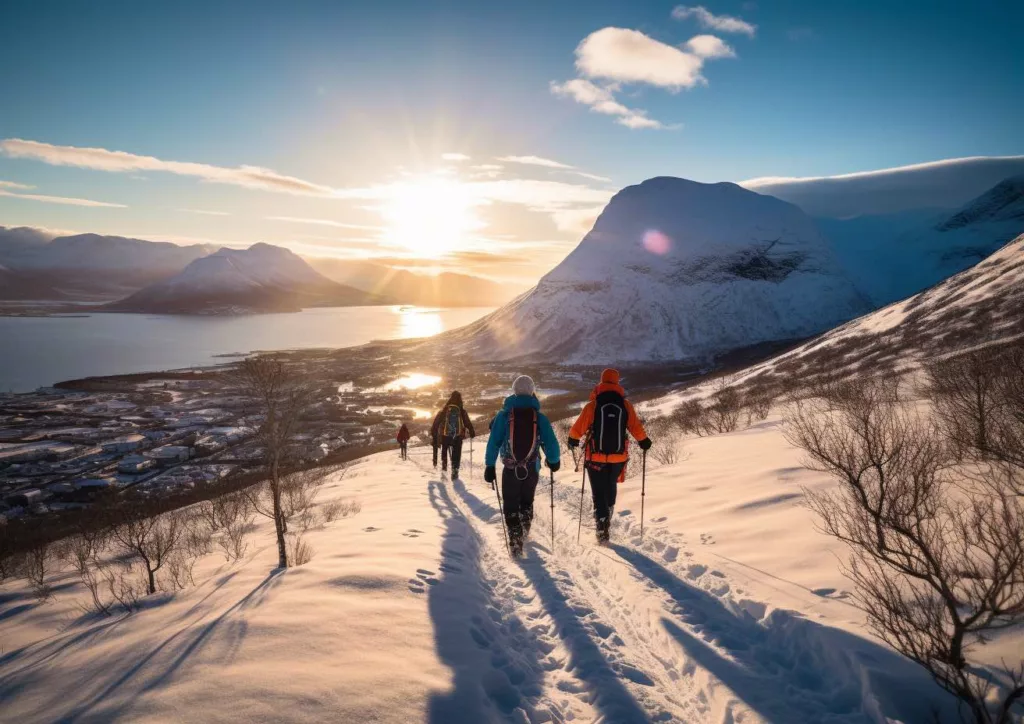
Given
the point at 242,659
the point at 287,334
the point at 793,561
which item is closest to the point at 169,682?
the point at 242,659

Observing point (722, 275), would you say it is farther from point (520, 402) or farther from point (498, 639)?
point (498, 639)

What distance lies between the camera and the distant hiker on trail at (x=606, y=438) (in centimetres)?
741

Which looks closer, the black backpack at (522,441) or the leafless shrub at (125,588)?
the leafless shrub at (125,588)

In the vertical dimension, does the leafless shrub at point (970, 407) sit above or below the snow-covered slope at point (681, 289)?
below

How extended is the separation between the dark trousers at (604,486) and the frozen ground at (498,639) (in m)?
0.53

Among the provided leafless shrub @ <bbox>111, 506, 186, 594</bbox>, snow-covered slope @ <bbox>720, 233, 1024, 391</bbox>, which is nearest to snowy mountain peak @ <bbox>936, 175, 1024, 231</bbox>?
snow-covered slope @ <bbox>720, 233, 1024, 391</bbox>

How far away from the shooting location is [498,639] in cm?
480

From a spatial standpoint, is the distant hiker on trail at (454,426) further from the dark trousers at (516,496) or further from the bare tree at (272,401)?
the dark trousers at (516,496)

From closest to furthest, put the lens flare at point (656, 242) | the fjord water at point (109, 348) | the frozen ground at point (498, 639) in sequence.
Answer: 1. the frozen ground at point (498, 639)
2. the fjord water at point (109, 348)
3. the lens flare at point (656, 242)

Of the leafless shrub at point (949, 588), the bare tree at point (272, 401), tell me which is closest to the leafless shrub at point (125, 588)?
the bare tree at point (272, 401)

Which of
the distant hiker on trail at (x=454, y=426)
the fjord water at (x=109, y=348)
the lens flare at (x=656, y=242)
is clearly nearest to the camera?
the distant hiker on trail at (x=454, y=426)

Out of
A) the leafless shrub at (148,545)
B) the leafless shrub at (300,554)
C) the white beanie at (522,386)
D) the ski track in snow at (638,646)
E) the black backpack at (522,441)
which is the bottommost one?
the leafless shrub at (148,545)

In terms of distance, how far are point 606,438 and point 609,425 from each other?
0.22 meters

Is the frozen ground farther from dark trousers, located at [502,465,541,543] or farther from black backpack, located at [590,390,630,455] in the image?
black backpack, located at [590,390,630,455]
